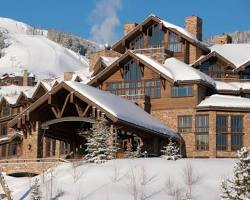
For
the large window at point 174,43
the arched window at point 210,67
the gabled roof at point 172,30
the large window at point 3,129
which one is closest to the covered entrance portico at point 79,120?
the arched window at point 210,67

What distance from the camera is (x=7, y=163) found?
3900 cm

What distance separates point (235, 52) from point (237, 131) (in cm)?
1022

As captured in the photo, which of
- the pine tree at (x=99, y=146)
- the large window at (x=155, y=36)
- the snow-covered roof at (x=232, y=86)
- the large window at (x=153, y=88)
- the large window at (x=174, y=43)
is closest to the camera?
the pine tree at (x=99, y=146)

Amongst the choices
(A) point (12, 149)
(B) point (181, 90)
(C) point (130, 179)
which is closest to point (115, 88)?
(B) point (181, 90)

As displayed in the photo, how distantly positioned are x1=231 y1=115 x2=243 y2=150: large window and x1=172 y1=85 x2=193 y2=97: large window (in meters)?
3.55

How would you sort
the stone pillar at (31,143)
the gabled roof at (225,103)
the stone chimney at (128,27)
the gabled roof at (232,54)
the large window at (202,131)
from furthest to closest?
1. the stone chimney at (128,27)
2. the gabled roof at (232,54)
3. the large window at (202,131)
4. the gabled roof at (225,103)
5. the stone pillar at (31,143)

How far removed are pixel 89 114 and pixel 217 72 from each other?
50.1 ft

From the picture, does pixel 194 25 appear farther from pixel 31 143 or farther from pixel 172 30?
pixel 31 143

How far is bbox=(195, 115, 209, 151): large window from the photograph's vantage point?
4497cm

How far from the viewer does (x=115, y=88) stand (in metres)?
48.3

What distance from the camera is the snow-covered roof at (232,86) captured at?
48231 mm

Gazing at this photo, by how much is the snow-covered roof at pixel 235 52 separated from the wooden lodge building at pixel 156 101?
0.27ft

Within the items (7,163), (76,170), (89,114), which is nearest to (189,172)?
(76,170)

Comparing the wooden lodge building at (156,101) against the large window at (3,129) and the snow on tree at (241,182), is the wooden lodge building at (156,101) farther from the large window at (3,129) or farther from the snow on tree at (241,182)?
the snow on tree at (241,182)
